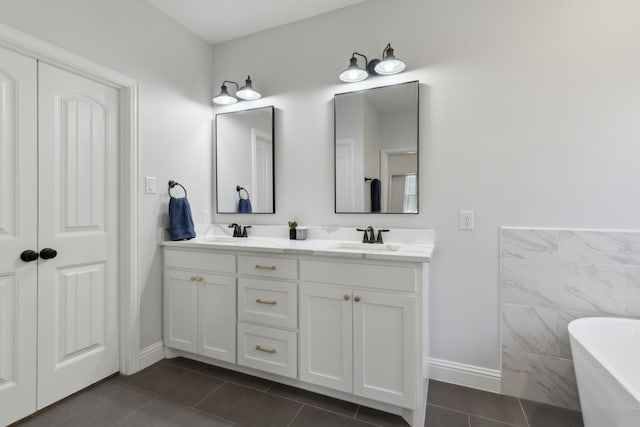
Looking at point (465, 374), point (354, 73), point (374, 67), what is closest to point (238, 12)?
point (354, 73)

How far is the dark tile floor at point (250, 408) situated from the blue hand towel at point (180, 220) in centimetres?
99

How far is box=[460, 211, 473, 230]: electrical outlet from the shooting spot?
193 centimetres

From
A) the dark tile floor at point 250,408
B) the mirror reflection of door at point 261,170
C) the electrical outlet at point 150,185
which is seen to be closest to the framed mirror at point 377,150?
the mirror reflection of door at point 261,170

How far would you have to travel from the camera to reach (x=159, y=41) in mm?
2293

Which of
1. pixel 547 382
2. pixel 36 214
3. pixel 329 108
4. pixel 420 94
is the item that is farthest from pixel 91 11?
pixel 547 382

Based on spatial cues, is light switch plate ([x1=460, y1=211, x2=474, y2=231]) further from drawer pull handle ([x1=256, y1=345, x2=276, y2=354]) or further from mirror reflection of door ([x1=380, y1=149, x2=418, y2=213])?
drawer pull handle ([x1=256, y1=345, x2=276, y2=354])

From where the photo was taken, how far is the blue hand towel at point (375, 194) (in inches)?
85.6

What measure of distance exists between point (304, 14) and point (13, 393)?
3025 millimetres

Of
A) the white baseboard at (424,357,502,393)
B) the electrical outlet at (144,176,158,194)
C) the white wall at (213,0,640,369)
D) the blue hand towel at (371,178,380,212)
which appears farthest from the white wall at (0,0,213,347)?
the white baseboard at (424,357,502,393)

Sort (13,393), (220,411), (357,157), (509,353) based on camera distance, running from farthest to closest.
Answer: (357,157) → (509,353) → (220,411) → (13,393)

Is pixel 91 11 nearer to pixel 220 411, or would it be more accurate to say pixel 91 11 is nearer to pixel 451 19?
pixel 451 19

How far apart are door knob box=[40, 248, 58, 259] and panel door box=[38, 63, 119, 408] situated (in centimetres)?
4

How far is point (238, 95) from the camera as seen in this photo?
254 cm

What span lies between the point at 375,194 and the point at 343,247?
1.53 ft
